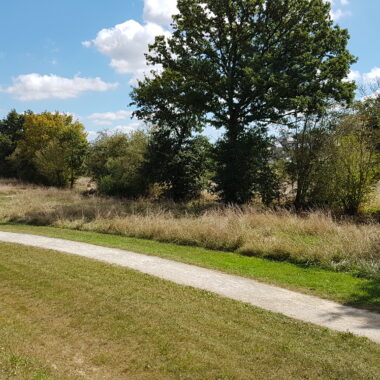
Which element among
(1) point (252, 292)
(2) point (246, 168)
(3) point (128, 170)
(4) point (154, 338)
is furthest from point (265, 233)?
(3) point (128, 170)

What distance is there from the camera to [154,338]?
5.75 metres

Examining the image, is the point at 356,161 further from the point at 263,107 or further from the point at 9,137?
the point at 9,137

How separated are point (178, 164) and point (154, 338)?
961 inches

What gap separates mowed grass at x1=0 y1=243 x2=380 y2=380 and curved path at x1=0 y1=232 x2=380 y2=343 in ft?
1.42

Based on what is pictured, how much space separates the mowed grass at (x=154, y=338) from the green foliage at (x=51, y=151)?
37.9 m

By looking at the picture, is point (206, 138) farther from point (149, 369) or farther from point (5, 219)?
point (149, 369)

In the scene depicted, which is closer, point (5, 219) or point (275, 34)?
point (5, 219)

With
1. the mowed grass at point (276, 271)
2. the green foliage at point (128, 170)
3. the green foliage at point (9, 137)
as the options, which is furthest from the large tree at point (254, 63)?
the green foliage at point (9, 137)

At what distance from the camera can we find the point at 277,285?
8531 mm

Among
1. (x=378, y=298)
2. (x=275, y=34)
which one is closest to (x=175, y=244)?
(x=378, y=298)

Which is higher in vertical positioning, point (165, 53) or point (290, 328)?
point (165, 53)

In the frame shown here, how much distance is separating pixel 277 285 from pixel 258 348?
3.32 meters

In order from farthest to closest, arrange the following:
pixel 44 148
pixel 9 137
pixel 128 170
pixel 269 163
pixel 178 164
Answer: pixel 9 137
pixel 44 148
pixel 128 170
pixel 178 164
pixel 269 163

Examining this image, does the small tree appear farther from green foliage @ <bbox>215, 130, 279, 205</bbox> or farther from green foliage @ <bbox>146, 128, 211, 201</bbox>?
green foliage @ <bbox>146, 128, 211, 201</bbox>
